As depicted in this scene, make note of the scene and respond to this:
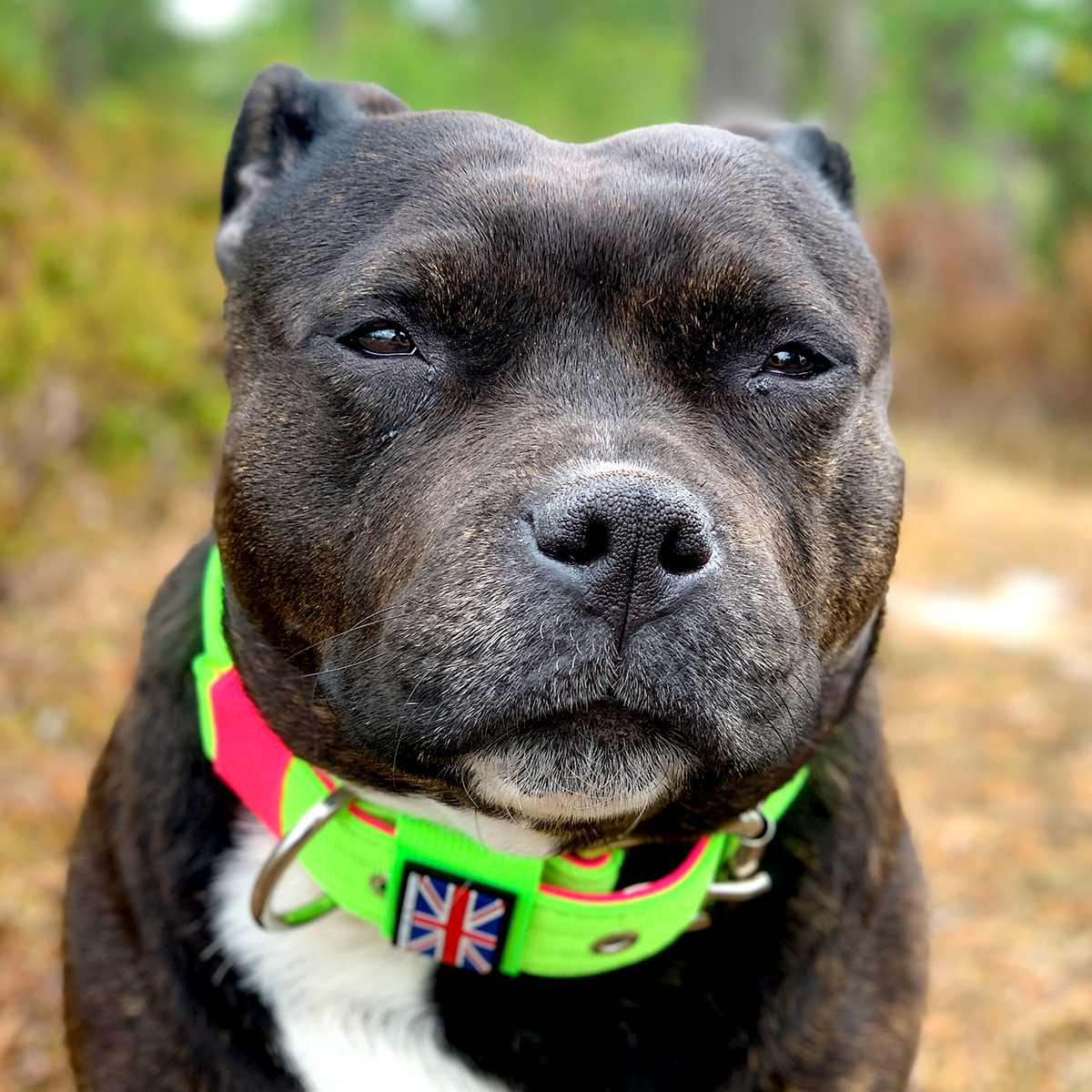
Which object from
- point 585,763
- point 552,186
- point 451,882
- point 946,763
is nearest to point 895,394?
point 946,763

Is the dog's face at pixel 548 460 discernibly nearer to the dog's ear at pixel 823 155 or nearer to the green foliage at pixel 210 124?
the dog's ear at pixel 823 155

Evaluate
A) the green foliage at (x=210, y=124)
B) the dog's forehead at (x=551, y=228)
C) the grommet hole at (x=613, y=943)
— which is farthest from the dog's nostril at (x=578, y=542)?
the green foliage at (x=210, y=124)

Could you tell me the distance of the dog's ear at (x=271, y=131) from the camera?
2.65 meters

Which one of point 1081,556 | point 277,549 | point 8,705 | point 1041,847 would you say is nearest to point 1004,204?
point 1081,556

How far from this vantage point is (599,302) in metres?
2.22

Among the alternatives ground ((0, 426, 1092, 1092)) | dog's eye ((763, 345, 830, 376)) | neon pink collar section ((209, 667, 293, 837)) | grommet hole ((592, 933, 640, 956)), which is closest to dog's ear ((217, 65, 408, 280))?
neon pink collar section ((209, 667, 293, 837))

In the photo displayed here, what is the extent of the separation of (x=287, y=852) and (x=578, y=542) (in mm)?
844

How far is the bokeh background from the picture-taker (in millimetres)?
4047

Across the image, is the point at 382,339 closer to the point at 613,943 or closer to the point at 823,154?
the point at 613,943

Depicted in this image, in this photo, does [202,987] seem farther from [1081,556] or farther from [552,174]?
[1081,556]

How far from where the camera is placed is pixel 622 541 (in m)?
1.74

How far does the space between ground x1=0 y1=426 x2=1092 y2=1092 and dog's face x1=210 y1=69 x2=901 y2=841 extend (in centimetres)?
166

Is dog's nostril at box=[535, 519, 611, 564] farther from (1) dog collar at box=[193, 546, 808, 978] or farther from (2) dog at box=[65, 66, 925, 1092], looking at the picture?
(1) dog collar at box=[193, 546, 808, 978]

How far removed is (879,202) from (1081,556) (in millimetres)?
12706
